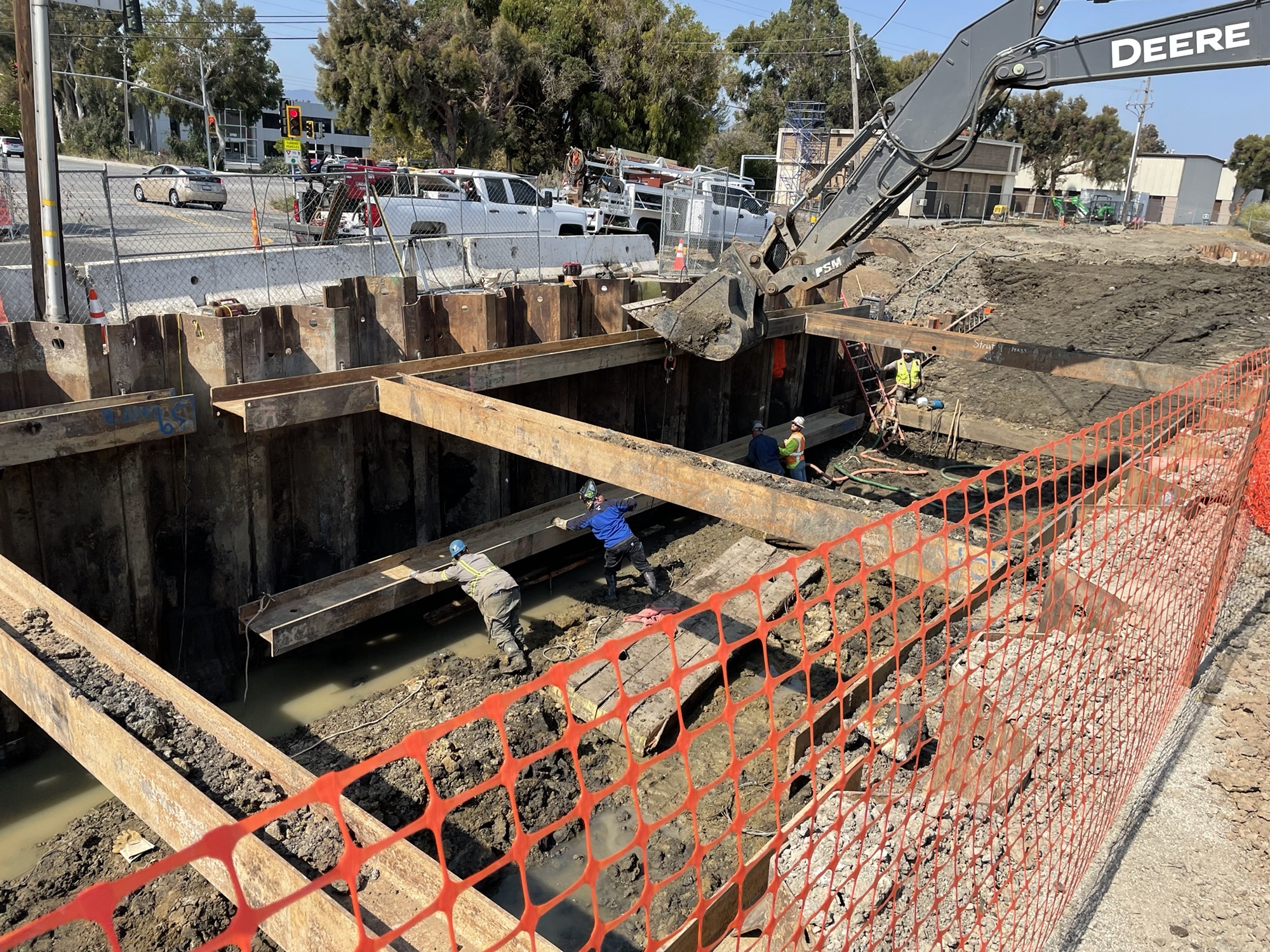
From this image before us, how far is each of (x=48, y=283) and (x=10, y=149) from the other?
2896cm

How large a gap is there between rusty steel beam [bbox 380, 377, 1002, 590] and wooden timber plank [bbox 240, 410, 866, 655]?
155 centimetres

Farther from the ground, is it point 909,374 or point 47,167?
point 47,167

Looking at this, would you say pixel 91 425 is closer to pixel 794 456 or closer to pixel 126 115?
pixel 794 456

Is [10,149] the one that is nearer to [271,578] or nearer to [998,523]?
[271,578]

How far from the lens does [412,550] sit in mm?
7664

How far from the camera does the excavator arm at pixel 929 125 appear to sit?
584 cm

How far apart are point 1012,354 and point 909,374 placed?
12.0ft

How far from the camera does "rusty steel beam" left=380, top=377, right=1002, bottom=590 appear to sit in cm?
445

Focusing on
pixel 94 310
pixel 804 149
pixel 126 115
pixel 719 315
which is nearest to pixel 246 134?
pixel 126 115

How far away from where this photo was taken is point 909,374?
43.4 ft

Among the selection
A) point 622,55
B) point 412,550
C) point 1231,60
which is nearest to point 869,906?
point 412,550

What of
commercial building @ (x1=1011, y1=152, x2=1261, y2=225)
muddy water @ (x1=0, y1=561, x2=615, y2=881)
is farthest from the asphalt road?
commercial building @ (x1=1011, y1=152, x2=1261, y2=225)

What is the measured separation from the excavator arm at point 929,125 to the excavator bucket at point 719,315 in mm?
11

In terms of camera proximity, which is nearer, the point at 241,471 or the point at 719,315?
the point at 241,471
